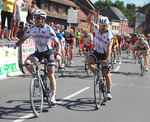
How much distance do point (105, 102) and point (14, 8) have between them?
6638 mm

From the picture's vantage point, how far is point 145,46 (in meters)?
13.8

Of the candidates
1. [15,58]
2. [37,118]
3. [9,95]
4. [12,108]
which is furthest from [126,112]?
[15,58]

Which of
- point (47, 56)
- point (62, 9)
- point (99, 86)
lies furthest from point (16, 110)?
point (62, 9)

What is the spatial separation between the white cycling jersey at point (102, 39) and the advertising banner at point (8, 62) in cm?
482

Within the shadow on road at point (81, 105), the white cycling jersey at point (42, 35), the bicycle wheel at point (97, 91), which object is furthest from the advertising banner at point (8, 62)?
the bicycle wheel at point (97, 91)

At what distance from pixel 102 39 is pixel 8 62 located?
5320 mm

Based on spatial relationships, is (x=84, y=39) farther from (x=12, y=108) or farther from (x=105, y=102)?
(x=12, y=108)

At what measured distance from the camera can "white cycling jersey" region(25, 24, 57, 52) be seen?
6.00 m

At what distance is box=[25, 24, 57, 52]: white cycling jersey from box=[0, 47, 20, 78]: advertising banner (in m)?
5.03

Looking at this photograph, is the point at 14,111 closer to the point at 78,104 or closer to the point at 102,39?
the point at 78,104

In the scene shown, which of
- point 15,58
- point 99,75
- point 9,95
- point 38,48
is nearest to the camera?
point 38,48

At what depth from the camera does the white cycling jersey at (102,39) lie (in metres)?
7.09

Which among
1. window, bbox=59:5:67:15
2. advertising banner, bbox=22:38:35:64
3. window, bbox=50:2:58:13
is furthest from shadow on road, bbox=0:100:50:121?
window, bbox=59:5:67:15

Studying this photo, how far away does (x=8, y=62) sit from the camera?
36.7 ft
